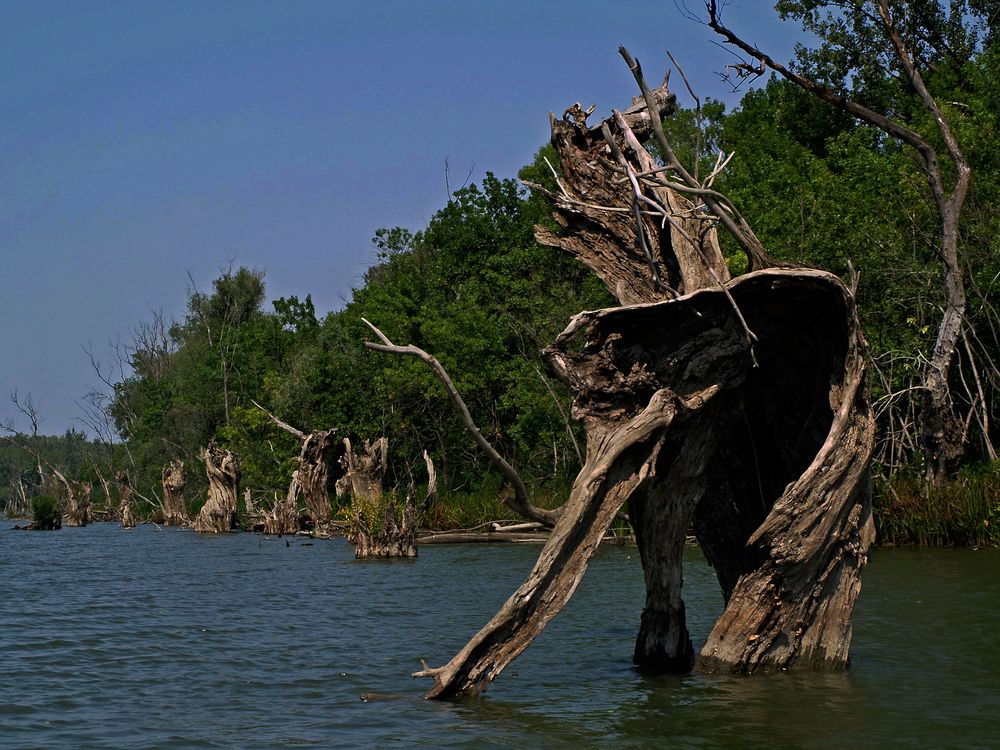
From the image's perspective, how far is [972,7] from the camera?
1441 inches

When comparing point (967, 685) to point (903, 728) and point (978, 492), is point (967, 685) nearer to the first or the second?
point (903, 728)

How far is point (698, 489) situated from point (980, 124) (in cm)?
2274

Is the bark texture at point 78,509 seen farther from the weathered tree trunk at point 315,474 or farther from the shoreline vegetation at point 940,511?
the shoreline vegetation at point 940,511

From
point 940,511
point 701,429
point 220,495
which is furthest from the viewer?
point 220,495

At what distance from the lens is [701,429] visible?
375 inches

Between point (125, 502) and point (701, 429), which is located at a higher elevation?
point (701, 429)

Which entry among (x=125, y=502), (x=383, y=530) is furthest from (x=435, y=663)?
(x=125, y=502)

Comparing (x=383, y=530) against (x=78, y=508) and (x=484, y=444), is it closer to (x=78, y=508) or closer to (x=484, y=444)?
(x=484, y=444)

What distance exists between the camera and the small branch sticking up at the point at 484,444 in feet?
25.5

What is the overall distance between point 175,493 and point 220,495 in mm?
9063

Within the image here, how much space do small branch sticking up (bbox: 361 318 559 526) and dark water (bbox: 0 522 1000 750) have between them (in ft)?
5.04

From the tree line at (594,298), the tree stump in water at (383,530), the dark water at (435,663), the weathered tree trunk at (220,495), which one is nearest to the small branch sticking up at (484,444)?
the dark water at (435,663)

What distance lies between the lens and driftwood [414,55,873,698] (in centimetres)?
869

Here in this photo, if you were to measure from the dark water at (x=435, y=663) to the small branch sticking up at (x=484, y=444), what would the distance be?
1.54 m
